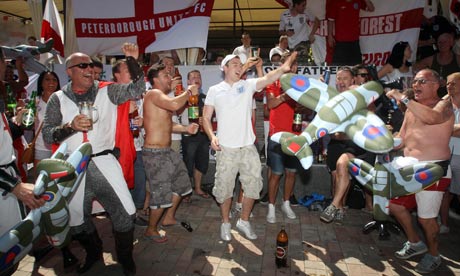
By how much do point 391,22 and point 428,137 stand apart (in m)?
3.75

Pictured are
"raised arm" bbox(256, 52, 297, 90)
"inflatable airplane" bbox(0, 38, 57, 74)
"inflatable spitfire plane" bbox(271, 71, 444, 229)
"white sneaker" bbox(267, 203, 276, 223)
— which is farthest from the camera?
"white sneaker" bbox(267, 203, 276, 223)

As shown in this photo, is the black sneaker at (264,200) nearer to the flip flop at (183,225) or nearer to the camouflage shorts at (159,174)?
the flip flop at (183,225)

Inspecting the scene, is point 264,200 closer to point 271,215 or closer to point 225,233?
point 271,215

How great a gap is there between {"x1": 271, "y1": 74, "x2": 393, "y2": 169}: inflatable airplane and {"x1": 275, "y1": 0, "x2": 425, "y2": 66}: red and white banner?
3.64 meters

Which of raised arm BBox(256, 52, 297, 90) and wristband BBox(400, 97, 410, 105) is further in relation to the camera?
raised arm BBox(256, 52, 297, 90)

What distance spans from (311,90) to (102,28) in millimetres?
5285

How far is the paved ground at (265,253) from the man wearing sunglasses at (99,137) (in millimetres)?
584

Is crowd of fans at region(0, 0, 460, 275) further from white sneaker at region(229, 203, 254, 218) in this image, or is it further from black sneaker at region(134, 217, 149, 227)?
black sneaker at region(134, 217, 149, 227)

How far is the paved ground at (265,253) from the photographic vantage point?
349 centimetres

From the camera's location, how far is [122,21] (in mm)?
6816

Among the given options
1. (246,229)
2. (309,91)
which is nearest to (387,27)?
(309,91)

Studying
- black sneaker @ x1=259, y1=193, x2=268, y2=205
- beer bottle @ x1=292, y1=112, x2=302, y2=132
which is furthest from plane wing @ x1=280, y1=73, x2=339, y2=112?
black sneaker @ x1=259, y1=193, x2=268, y2=205

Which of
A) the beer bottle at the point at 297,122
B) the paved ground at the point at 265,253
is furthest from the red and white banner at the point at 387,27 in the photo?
the paved ground at the point at 265,253

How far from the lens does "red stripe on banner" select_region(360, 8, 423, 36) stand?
605cm
